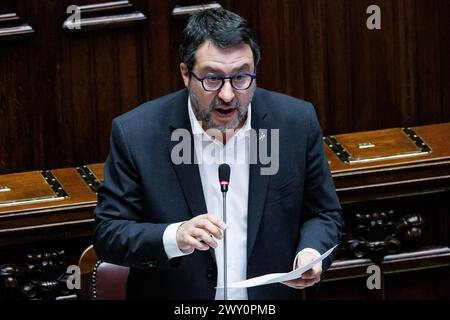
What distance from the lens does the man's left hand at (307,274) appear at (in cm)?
309

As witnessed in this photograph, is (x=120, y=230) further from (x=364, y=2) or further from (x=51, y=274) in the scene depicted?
(x=364, y=2)

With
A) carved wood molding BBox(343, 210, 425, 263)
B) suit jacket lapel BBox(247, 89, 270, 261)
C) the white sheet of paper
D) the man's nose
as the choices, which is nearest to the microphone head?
the white sheet of paper

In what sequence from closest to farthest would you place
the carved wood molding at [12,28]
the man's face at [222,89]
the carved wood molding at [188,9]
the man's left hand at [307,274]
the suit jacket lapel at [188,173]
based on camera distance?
the man's left hand at [307,274]
the man's face at [222,89]
the suit jacket lapel at [188,173]
the carved wood molding at [12,28]
the carved wood molding at [188,9]

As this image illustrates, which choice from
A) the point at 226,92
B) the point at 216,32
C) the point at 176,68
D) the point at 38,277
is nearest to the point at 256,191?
the point at 226,92

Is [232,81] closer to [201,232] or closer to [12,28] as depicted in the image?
[201,232]

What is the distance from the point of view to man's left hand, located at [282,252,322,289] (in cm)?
309

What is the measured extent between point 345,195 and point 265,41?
24.7 inches

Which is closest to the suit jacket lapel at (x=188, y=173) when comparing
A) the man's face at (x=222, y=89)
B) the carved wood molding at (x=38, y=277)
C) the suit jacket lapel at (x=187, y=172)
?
the suit jacket lapel at (x=187, y=172)

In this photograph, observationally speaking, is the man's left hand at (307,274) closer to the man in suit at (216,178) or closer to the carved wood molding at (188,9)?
the man in suit at (216,178)

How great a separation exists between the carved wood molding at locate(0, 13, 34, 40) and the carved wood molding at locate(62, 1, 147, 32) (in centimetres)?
13

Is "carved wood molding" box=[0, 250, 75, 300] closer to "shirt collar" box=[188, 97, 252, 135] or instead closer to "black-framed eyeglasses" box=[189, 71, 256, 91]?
"shirt collar" box=[188, 97, 252, 135]

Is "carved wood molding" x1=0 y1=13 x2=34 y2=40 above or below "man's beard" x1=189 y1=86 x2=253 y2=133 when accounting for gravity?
above

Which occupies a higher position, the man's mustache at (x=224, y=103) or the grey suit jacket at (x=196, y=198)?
the man's mustache at (x=224, y=103)

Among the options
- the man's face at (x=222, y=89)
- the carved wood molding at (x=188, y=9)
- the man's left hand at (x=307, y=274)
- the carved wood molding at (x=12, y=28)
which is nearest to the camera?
the man's left hand at (x=307, y=274)
